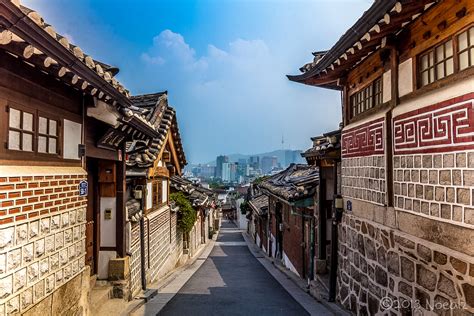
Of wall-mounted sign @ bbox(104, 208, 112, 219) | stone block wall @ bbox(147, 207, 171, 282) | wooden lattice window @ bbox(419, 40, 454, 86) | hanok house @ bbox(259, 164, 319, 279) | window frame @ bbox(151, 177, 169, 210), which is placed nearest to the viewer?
wooden lattice window @ bbox(419, 40, 454, 86)

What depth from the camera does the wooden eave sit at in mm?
4844

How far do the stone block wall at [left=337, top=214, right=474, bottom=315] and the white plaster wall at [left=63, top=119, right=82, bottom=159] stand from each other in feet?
18.5

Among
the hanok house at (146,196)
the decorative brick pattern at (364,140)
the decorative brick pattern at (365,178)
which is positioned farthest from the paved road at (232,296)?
the decorative brick pattern at (364,140)

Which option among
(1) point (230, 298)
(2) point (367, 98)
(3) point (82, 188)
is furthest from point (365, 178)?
(1) point (230, 298)

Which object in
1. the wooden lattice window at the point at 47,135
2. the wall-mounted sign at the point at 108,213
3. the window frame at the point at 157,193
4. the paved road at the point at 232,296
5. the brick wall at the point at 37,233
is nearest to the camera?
the brick wall at the point at 37,233

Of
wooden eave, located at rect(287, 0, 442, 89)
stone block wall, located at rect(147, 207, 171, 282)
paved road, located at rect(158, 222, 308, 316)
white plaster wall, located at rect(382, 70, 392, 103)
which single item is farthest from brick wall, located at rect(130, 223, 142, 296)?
white plaster wall, located at rect(382, 70, 392, 103)

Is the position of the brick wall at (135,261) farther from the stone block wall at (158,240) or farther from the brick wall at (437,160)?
the brick wall at (437,160)

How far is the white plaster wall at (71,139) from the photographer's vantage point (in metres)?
6.20

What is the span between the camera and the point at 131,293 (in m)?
9.81

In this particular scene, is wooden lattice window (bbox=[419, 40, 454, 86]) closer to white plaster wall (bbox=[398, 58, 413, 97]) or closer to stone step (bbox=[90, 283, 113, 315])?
white plaster wall (bbox=[398, 58, 413, 97])

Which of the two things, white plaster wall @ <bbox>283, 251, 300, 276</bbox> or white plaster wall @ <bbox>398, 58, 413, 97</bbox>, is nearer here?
white plaster wall @ <bbox>398, 58, 413, 97</bbox>

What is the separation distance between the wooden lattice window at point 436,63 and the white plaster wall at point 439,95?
8.9 inches

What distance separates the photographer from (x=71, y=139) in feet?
21.1

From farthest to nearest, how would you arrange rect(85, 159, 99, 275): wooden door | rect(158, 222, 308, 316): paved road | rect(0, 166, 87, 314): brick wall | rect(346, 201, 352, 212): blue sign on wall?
rect(158, 222, 308, 316): paved road, rect(85, 159, 99, 275): wooden door, rect(346, 201, 352, 212): blue sign on wall, rect(0, 166, 87, 314): brick wall
